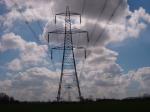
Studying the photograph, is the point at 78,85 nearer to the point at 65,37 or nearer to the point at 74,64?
the point at 74,64

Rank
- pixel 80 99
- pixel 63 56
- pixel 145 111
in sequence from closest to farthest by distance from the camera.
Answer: pixel 145 111
pixel 63 56
pixel 80 99

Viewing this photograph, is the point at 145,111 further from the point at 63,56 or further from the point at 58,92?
the point at 58,92

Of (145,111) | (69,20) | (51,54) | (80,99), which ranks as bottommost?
(145,111)

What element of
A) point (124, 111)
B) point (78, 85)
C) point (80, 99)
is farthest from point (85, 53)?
point (124, 111)

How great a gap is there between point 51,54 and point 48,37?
3.86 metres

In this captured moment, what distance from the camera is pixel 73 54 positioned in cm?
5450

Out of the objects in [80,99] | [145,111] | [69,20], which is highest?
[69,20]

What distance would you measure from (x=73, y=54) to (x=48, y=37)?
396cm

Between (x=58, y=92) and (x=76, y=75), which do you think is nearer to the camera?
(x=76, y=75)

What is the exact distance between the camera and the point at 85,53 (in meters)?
59.7

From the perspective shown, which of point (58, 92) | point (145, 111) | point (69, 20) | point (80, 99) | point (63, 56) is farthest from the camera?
point (80, 99)

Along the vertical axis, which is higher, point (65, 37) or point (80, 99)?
point (65, 37)

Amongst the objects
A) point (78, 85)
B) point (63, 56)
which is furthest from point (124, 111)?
point (78, 85)

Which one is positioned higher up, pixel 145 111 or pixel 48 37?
pixel 48 37
